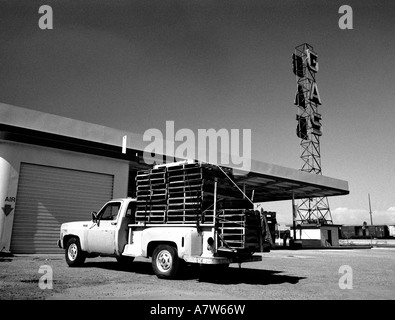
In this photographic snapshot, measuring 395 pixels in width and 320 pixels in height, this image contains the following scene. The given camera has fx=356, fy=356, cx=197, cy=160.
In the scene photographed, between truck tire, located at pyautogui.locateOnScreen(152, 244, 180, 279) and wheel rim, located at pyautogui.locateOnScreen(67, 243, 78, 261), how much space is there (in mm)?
3487

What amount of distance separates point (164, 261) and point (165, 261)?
0.16ft

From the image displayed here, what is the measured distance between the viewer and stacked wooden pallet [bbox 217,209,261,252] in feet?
27.1

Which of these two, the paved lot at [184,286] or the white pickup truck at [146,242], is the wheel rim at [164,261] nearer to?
the white pickup truck at [146,242]

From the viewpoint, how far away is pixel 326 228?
39.4m

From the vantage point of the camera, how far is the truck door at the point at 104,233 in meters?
10.2

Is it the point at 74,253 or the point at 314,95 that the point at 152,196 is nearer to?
the point at 74,253

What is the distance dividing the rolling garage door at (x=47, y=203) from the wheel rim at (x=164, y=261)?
9076 mm

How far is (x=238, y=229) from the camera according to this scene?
8.32 meters

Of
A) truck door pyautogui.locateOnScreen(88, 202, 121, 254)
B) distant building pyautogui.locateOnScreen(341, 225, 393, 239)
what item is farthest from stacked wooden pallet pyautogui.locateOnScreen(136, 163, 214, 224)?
distant building pyautogui.locateOnScreen(341, 225, 393, 239)

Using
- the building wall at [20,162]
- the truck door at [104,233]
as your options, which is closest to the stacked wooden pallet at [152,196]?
the truck door at [104,233]

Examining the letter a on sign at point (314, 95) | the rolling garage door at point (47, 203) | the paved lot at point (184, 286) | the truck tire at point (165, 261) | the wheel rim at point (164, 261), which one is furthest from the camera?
the letter a on sign at point (314, 95)

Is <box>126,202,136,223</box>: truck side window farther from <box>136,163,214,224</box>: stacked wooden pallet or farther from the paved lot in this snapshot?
the paved lot

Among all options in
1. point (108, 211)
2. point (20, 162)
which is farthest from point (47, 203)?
point (108, 211)
